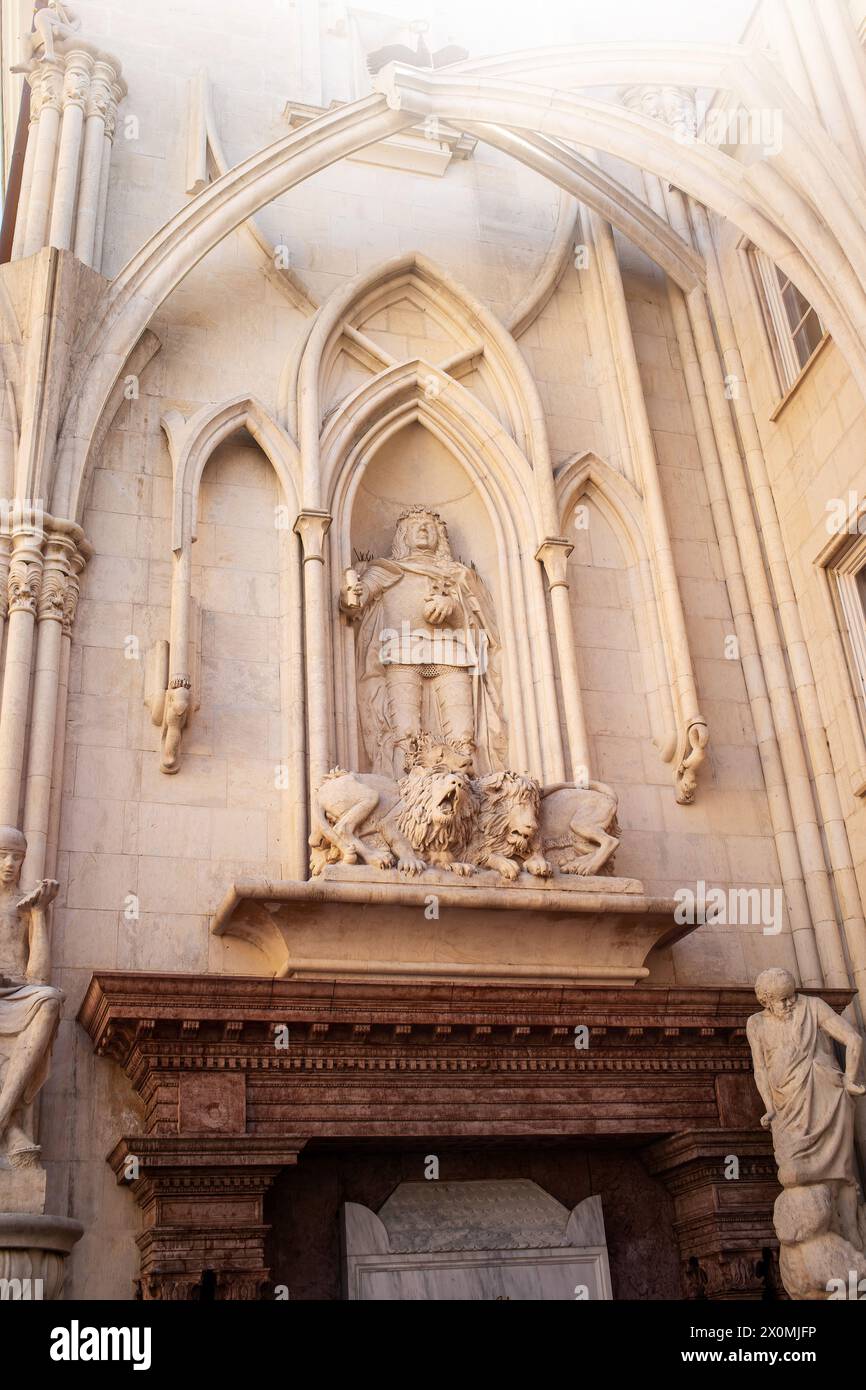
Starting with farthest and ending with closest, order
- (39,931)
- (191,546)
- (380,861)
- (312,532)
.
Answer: (312,532) → (191,546) → (380,861) → (39,931)

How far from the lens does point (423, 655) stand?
37.0ft

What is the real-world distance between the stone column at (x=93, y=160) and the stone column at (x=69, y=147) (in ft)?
0.20

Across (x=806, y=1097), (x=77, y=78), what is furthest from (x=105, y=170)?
(x=806, y=1097)

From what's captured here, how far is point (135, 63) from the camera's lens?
13328mm

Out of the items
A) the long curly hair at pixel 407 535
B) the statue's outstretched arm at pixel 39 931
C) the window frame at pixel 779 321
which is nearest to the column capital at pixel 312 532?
the long curly hair at pixel 407 535

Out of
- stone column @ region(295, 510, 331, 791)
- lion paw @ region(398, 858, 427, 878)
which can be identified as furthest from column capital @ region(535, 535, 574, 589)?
lion paw @ region(398, 858, 427, 878)

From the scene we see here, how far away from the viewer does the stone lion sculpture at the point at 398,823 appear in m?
9.65

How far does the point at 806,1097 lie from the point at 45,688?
5.46 meters

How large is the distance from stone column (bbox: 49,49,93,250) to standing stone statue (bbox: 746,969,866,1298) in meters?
7.59

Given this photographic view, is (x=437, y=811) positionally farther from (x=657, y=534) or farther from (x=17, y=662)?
(x=657, y=534)

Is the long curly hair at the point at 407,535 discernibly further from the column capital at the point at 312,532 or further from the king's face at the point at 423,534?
the column capital at the point at 312,532

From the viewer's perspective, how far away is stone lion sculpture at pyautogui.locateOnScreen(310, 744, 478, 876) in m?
9.65
